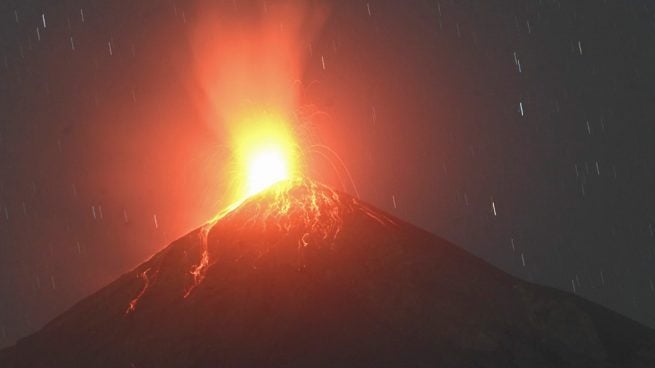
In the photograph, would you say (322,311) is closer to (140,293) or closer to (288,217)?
(288,217)

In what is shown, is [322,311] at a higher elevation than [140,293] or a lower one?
lower

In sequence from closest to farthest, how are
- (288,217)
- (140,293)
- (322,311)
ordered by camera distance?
(322,311)
(140,293)
(288,217)

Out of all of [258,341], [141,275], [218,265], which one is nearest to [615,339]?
[258,341]

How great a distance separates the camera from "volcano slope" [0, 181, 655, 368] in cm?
3350

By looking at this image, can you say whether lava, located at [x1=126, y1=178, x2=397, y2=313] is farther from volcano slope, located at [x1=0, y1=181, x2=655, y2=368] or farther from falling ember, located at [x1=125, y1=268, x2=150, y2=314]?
volcano slope, located at [x1=0, y1=181, x2=655, y2=368]

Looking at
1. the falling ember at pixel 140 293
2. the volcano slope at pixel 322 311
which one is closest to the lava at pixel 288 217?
the falling ember at pixel 140 293

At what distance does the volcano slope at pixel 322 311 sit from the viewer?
33.5 m

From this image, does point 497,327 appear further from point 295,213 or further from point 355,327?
point 295,213

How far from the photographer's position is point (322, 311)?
36.9 m

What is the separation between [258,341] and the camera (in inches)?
1336

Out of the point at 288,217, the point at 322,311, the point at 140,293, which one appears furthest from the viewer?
the point at 288,217

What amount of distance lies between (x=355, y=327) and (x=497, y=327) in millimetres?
8766

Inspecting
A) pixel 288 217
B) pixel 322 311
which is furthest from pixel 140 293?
pixel 322 311

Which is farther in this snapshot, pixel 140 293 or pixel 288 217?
pixel 288 217
